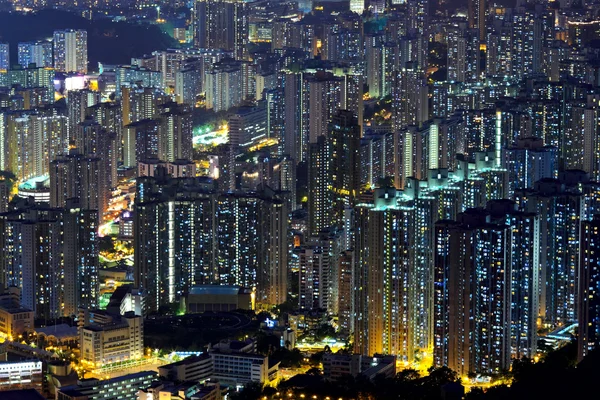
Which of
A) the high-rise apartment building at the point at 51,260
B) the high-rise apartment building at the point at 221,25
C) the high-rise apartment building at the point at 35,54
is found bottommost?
the high-rise apartment building at the point at 51,260

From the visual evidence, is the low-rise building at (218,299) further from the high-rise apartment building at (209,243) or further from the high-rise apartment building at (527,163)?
→ the high-rise apartment building at (527,163)

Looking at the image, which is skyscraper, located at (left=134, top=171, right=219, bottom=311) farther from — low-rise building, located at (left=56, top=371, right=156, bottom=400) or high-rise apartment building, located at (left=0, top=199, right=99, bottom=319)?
low-rise building, located at (left=56, top=371, right=156, bottom=400)

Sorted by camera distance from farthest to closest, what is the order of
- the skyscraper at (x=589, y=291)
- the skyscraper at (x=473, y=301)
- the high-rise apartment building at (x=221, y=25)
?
1. the high-rise apartment building at (x=221, y=25)
2. the skyscraper at (x=473, y=301)
3. the skyscraper at (x=589, y=291)

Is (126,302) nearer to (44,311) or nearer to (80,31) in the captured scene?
(44,311)

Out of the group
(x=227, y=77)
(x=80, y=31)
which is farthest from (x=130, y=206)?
(x=80, y=31)

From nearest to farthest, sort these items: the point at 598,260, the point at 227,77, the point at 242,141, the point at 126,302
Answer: the point at 598,260 < the point at 126,302 < the point at 242,141 < the point at 227,77

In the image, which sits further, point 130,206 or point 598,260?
point 130,206

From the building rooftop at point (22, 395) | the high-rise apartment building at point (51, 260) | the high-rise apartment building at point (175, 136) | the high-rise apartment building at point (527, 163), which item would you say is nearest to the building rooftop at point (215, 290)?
the high-rise apartment building at point (51, 260)

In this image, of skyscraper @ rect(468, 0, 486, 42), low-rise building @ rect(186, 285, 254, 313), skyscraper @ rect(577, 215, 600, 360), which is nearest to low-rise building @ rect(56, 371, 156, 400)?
low-rise building @ rect(186, 285, 254, 313)
